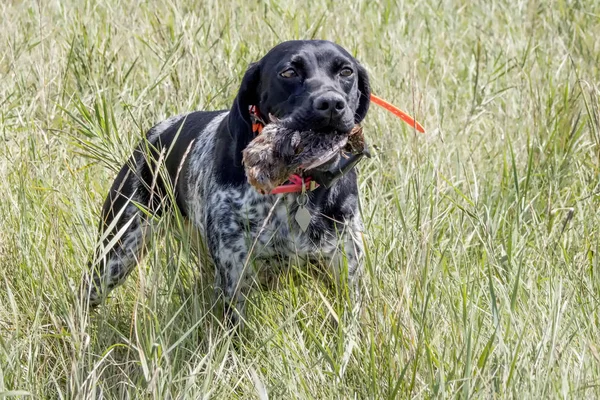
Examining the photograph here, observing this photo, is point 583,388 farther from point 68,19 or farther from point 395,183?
point 68,19

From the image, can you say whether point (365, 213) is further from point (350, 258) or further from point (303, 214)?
point (303, 214)

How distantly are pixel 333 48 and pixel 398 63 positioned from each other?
184 centimetres

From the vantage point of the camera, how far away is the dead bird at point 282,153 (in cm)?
320

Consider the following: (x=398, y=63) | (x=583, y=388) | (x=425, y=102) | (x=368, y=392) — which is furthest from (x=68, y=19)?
(x=583, y=388)

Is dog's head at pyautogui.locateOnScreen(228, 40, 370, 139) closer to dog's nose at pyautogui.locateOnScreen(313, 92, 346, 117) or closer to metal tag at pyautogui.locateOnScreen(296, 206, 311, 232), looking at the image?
dog's nose at pyautogui.locateOnScreen(313, 92, 346, 117)

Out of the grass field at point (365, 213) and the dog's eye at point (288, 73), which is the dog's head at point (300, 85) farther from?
the grass field at point (365, 213)

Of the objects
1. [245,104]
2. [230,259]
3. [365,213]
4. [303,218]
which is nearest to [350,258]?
[303,218]

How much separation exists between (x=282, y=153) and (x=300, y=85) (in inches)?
21.0

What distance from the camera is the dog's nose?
336 centimetres

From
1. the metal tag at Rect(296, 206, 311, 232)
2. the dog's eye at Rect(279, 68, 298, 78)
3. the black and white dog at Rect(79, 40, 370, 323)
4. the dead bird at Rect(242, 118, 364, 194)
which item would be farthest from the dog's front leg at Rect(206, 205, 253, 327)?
the dog's eye at Rect(279, 68, 298, 78)

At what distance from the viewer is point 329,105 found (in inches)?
132

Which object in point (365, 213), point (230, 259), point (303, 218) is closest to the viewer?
point (303, 218)

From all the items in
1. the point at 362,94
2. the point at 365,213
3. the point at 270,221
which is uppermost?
the point at 362,94

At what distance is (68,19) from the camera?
610 cm
